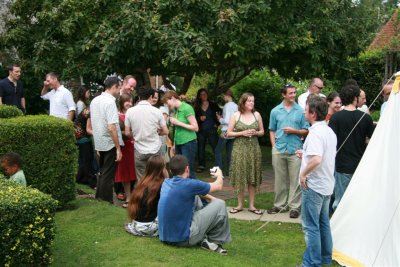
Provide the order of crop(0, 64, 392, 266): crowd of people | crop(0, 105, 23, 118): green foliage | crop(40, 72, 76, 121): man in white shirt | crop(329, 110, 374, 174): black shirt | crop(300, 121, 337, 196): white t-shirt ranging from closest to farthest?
crop(300, 121, 337, 196): white t-shirt < crop(0, 64, 392, 266): crowd of people < crop(329, 110, 374, 174): black shirt < crop(0, 105, 23, 118): green foliage < crop(40, 72, 76, 121): man in white shirt

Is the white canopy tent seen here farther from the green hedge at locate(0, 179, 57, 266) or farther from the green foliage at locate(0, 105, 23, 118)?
the green foliage at locate(0, 105, 23, 118)

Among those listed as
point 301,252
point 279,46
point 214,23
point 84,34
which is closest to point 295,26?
point 279,46

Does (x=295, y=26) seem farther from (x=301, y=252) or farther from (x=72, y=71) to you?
(x=301, y=252)

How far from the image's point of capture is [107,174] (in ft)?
27.1

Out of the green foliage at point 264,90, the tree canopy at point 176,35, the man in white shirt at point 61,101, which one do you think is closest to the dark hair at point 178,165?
the tree canopy at point 176,35

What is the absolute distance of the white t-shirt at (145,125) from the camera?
7988mm

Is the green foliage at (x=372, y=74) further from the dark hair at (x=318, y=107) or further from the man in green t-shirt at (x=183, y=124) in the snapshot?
the dark hair at (x=318, y=107)

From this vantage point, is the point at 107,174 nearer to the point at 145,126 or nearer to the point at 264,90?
the point at 145,126

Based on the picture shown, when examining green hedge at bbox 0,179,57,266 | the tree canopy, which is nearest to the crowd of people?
the tree canopy

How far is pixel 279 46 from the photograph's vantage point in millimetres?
10414

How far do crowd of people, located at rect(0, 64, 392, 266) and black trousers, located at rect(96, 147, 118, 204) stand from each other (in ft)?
0.05

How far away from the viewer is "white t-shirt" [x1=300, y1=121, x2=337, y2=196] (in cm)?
569

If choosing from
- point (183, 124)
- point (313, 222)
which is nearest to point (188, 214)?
point (313, 222)

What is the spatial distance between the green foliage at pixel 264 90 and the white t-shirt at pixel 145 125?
8.59 meters
